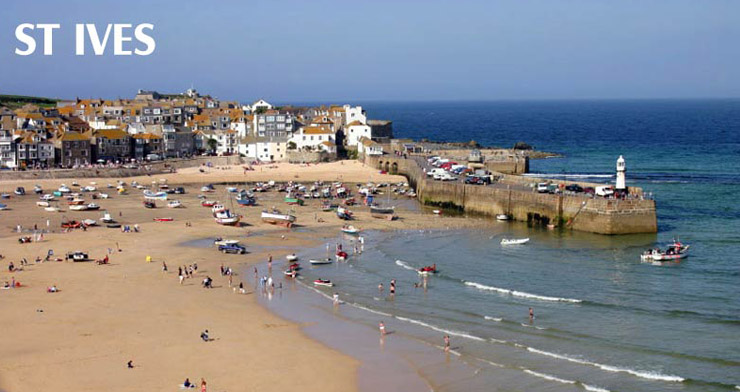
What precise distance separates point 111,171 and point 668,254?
51088 millimetres

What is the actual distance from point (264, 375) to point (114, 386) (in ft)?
13.9

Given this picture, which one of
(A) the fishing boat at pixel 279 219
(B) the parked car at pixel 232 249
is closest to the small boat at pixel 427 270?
(B) the parked car at pixel 232 249

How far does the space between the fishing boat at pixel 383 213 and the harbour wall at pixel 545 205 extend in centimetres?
597

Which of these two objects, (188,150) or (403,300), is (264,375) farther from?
(188,150)

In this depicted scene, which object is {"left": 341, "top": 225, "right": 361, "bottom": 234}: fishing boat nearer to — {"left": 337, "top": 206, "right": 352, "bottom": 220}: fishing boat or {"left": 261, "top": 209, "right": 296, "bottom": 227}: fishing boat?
{"left": 261, "top": 209, "right": 296, "bottom": 227}: fishing boat

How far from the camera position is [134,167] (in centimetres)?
7981

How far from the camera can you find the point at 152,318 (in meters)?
32.1

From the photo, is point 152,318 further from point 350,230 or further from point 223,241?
point 350,230

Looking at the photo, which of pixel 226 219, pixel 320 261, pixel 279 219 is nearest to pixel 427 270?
pixel 320 261

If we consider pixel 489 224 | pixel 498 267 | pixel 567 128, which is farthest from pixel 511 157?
pixel 567 128

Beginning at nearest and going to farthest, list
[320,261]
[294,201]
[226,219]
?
1. [320,261]
2. [226,219]
3. [294,201]

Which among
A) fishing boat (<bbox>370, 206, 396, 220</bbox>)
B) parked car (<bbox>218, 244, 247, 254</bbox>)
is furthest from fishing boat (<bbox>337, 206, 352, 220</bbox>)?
parked car (<bbox>218, 244, 247, 254</bbox>)

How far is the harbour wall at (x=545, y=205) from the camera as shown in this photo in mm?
49344

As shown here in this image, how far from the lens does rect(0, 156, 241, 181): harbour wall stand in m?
74.3
